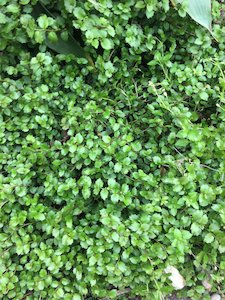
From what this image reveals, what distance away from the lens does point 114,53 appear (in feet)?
6.19

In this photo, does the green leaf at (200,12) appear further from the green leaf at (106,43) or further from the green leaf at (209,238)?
the green leaf at (209,238)

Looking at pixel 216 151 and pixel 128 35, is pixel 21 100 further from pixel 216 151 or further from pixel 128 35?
pixel 216 151

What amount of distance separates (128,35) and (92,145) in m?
0.54

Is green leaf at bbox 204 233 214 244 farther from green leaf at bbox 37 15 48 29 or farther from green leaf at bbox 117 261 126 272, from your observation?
green leaf at bbox 37 15 48 29

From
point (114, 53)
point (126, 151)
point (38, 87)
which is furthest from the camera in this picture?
point (114, 53)

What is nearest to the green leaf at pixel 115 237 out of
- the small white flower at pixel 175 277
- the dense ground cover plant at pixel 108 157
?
the dense ground cover plant at pixel 108 157

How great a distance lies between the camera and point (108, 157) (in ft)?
5.38

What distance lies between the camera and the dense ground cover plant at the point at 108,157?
1.55 metres

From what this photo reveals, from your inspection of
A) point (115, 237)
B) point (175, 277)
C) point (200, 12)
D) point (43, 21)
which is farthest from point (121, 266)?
point (200, 12)

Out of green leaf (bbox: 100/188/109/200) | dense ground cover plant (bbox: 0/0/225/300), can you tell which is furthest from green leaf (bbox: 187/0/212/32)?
green leaf (bbox: 100/188/109/200)

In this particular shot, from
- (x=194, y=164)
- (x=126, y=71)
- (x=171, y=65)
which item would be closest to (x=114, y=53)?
(x=126, y=71)

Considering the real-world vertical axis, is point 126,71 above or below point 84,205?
above

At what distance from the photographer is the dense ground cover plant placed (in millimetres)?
1554

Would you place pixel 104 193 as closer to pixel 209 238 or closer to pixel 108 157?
pixel 108 157
